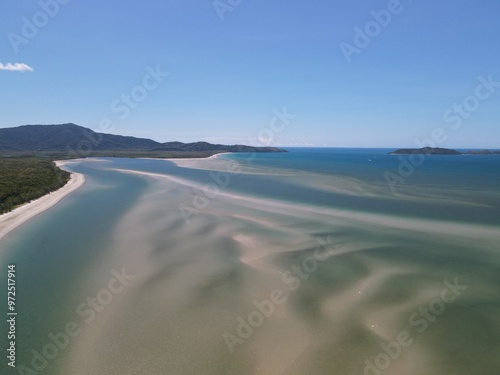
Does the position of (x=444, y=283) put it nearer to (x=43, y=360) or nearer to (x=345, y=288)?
(x=345, y=288)

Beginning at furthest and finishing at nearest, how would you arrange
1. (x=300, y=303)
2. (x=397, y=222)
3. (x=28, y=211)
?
(x=28, y=211) → (x=397, y=222) → (x=300, y=303)

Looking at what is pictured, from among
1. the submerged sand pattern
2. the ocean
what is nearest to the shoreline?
the ocean

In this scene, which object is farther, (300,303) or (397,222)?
(397,222)

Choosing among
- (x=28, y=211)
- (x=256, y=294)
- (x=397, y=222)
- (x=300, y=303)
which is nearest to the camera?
(x=300, y=303)

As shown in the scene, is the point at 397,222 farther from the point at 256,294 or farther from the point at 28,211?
the point at 28,211

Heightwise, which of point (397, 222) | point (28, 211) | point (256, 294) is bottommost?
point (397, 222)

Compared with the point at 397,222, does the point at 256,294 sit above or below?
above

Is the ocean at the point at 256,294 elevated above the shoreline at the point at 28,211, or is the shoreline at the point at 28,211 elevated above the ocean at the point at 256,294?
the shoreline at the point at 28,211

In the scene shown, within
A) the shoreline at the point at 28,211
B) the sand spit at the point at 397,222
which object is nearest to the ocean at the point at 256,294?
the sand spit at the point at 397,222

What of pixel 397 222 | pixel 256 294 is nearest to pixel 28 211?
pixel 256 294

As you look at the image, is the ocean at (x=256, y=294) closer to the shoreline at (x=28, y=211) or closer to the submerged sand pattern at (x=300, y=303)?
the submerged sand pattern at (x=300, y=303)
